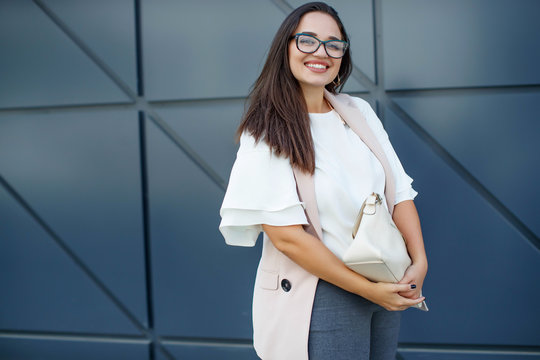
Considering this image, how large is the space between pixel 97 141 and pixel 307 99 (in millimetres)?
1428

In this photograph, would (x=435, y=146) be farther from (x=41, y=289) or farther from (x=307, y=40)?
(x=41, y=289)

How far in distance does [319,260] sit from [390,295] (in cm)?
19

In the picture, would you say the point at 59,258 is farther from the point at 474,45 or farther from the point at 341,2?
the point at 474,45

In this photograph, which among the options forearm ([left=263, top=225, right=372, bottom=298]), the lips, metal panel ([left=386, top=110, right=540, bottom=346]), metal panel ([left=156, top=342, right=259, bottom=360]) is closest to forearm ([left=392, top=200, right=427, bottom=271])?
forearm ([left=263, top=225, right=372, bottom=298])

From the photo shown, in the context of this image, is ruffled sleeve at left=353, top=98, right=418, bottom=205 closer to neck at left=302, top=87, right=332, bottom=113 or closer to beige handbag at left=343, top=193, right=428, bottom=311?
neck at left=302, top=87, right=332, bottom=113

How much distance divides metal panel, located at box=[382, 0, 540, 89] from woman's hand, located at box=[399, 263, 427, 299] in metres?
1.11

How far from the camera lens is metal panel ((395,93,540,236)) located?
7.28 ft

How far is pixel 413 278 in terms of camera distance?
1353 mm

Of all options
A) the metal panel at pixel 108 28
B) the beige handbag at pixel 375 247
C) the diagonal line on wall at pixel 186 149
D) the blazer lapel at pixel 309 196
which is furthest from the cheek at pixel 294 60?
the metal panel at pixel 108 28

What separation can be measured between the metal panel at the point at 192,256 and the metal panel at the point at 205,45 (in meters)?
0.28

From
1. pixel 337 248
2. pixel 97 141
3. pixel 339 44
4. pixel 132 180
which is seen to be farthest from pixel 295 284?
pixel 97 141

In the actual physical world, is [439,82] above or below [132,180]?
above

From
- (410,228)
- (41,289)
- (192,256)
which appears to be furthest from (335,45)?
(41,289)

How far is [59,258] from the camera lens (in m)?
2.66
